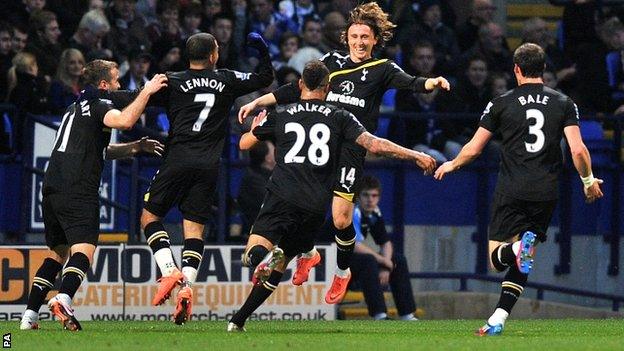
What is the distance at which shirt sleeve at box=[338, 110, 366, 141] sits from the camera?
1350 centimetres

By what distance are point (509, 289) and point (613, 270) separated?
24.8 feet

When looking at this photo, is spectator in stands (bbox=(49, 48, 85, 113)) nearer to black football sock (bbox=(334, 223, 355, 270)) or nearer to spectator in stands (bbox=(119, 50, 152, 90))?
spectator in stands (bbox=(119, 50, 152, 90))

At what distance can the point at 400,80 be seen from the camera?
14.8 m

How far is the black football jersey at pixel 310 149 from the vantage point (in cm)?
1345

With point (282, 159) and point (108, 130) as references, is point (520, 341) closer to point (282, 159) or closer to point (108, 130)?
point (282, 159)

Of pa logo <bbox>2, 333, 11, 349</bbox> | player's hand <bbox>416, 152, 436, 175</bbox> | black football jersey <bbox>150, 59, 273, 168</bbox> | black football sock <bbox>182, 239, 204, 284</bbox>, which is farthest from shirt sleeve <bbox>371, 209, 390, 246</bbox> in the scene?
pa logo <bbox>2, 333, 11, 349</bbox>

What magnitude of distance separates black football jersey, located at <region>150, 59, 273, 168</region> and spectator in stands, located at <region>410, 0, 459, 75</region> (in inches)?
337

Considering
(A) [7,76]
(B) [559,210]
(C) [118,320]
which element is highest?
(A) [7,76]

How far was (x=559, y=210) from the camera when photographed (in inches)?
819

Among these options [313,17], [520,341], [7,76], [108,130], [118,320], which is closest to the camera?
[520,341]

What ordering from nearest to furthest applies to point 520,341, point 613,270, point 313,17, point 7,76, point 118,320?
1. point 520,341
2. point 118,320
3. point 7,76
4. point 613,270
5. point 313,17

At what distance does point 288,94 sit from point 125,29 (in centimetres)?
672

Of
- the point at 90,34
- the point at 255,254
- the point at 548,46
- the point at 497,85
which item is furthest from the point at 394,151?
the point at 548,46

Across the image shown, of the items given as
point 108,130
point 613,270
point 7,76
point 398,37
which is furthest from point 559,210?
point 108,130
